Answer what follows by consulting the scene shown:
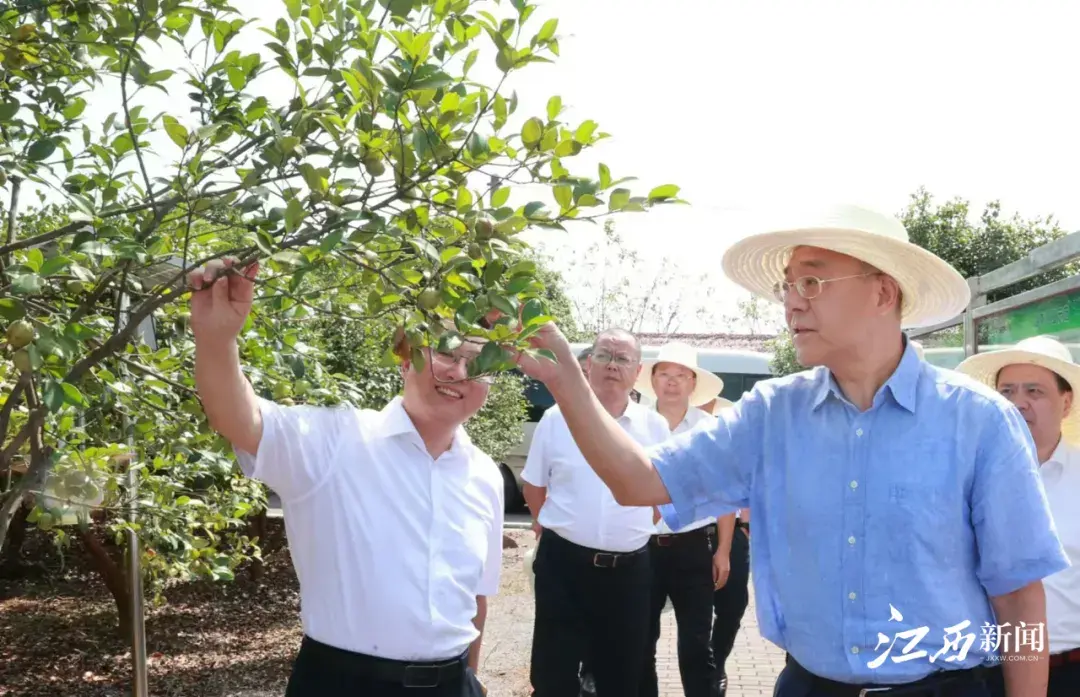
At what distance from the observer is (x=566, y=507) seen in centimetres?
538

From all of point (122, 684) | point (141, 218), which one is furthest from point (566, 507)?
point (122, 684)

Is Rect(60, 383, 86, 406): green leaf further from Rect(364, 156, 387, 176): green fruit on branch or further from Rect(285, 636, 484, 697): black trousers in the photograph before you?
Rect(285, 636, 484, 697): black trousers

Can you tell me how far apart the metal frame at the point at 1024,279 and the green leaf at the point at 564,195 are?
239cm

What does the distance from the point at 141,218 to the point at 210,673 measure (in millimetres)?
5853

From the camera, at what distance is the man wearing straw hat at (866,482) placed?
96.2 inches

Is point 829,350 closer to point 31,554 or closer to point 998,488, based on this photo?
point 998,488

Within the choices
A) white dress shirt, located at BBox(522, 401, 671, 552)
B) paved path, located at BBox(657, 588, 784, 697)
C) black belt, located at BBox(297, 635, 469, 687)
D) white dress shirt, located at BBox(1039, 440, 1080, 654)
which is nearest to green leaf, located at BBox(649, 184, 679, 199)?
black belt, located at BBox(297, 635, 469, 687)

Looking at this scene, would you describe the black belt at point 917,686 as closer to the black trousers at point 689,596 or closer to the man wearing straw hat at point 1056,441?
the man wearing straw hat at point 1056,441

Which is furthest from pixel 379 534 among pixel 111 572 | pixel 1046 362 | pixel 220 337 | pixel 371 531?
pixel 111 572

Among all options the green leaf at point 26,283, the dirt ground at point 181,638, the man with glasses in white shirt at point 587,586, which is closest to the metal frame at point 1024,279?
the man with glasses in white shirt at point 587,586

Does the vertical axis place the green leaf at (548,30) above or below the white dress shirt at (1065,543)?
above

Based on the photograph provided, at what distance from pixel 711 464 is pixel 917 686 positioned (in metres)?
0.76

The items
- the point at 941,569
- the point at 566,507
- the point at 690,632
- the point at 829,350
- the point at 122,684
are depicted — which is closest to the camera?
the point at 941,569

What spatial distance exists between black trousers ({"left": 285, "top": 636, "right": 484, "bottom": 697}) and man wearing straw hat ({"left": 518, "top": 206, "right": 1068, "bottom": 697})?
806 millimetres
